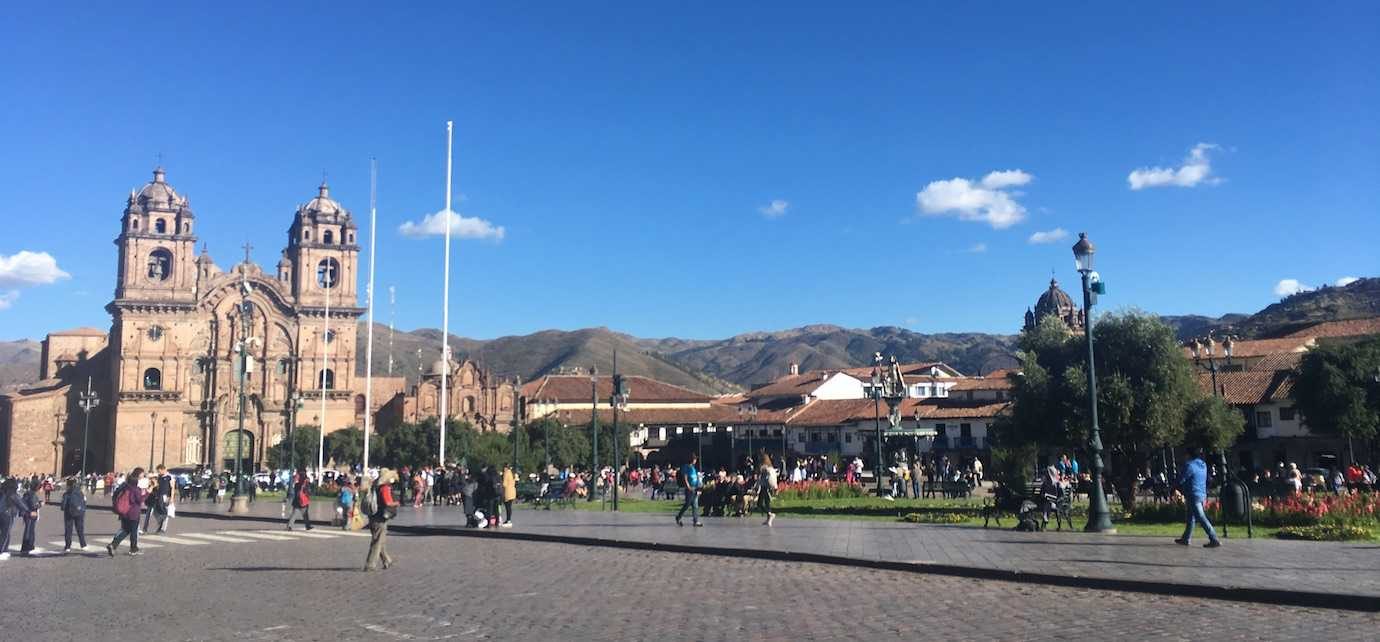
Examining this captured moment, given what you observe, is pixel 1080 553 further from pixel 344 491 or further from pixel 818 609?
pixel 344 491

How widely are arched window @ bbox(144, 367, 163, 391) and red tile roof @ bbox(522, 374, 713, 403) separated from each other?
1083 inches

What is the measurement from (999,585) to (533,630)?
571cm

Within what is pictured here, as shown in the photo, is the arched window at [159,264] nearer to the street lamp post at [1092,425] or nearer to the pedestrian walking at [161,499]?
the pedestrian walking at [161,499]

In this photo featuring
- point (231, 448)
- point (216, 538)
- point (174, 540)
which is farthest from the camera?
point (231, 448)

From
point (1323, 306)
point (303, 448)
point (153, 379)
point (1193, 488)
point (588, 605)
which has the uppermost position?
point (1323, 306)

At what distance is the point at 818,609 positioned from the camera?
10.1 meters

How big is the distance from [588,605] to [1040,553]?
272 inches

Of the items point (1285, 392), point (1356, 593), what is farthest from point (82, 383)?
point (1356, 593)

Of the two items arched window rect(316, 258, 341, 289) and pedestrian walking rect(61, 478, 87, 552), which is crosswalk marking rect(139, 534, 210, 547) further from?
arched window rect(316, 258, 341, 289)

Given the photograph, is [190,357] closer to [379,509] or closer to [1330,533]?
[379,509]

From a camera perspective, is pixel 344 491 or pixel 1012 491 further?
pixel 344 491

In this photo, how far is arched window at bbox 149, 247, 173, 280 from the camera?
78812 mm

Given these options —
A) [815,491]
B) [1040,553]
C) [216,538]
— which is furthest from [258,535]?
[1040,553]

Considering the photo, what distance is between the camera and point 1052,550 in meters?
14.4
